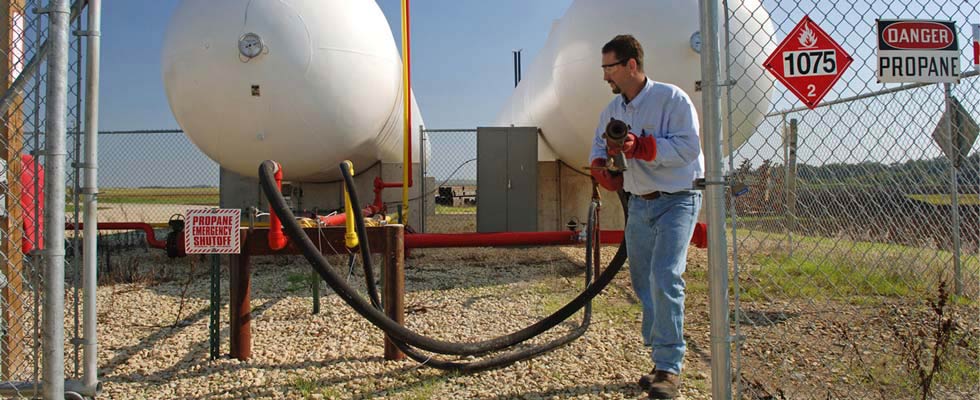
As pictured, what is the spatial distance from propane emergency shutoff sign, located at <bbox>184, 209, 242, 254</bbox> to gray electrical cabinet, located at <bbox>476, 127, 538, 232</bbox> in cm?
363

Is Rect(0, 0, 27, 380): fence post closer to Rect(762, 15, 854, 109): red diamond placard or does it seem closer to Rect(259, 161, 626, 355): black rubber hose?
Rect(259, 161, 626, 355): black rubber hose

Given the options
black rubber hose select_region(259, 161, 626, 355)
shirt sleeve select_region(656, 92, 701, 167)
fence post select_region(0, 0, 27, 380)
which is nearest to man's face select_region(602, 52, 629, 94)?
shirt sleeve select_region(656, 92, 701, 167)

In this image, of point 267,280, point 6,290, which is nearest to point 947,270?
point 267,280

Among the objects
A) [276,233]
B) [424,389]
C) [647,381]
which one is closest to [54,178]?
[276,233]

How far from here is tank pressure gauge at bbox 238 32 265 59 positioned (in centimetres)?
492

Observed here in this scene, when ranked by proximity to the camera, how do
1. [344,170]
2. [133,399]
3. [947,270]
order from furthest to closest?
[947,270] → [344,170] → [133,399]

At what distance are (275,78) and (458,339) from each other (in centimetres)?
275

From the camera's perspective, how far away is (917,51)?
7.52 ft

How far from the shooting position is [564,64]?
18.3 feet

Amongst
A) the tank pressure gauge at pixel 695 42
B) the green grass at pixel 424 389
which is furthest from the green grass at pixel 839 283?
the green grass at pixel 424 389

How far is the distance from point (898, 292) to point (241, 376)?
481 centimetres

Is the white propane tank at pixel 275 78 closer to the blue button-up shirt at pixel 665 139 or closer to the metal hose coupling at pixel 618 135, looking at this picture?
the blue button-up shirt at pixel 665 139

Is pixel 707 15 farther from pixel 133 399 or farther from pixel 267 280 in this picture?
pixel 267 280

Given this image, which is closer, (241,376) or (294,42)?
(241,376)
